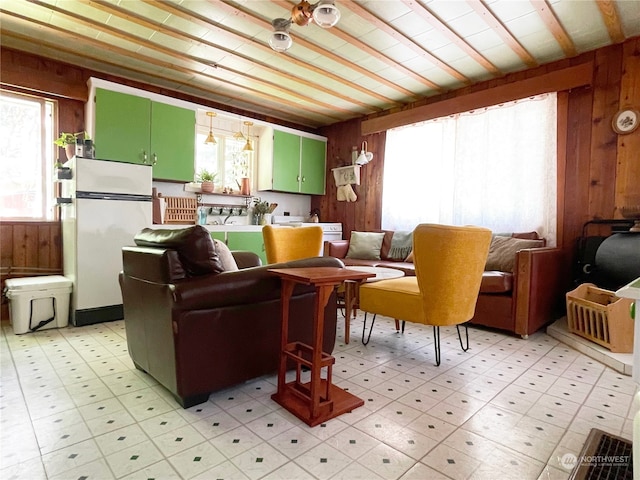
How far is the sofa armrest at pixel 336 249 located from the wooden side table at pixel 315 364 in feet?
9.14

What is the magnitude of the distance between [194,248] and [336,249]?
10.2 ft

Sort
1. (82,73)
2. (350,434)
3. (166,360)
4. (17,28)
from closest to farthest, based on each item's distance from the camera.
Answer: (350,434), (166,360), (17,28), (82,73)

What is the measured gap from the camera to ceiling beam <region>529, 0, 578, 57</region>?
8.52ft

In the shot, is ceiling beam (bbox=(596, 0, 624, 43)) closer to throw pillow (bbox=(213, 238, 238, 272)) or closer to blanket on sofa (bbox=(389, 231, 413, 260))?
blanket on sofa (bbox=(389, 231, 413, 260))

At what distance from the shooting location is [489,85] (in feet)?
12.9

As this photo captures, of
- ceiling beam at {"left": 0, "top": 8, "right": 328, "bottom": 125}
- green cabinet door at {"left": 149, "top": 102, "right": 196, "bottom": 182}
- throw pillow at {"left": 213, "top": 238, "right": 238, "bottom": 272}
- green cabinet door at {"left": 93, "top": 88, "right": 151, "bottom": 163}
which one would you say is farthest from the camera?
green cabinet door at {"left": 149, "top": 102, "right": 196, "bottom": 182}

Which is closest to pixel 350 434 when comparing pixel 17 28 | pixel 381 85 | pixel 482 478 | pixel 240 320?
pixel 482 478

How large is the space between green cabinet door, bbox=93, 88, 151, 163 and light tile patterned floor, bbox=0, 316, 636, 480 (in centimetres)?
200

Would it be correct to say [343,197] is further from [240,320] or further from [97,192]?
[240,320]

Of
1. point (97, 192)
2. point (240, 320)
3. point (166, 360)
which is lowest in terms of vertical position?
point (166, 360)

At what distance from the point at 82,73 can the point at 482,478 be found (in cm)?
472

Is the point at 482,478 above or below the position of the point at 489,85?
below

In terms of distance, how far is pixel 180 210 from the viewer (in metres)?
4.29

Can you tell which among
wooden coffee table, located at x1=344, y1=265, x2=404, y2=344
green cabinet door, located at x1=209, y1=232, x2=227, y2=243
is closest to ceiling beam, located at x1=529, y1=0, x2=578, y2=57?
wooden coffee table, located at x1=344, y1=265, x2=404, y2=344
